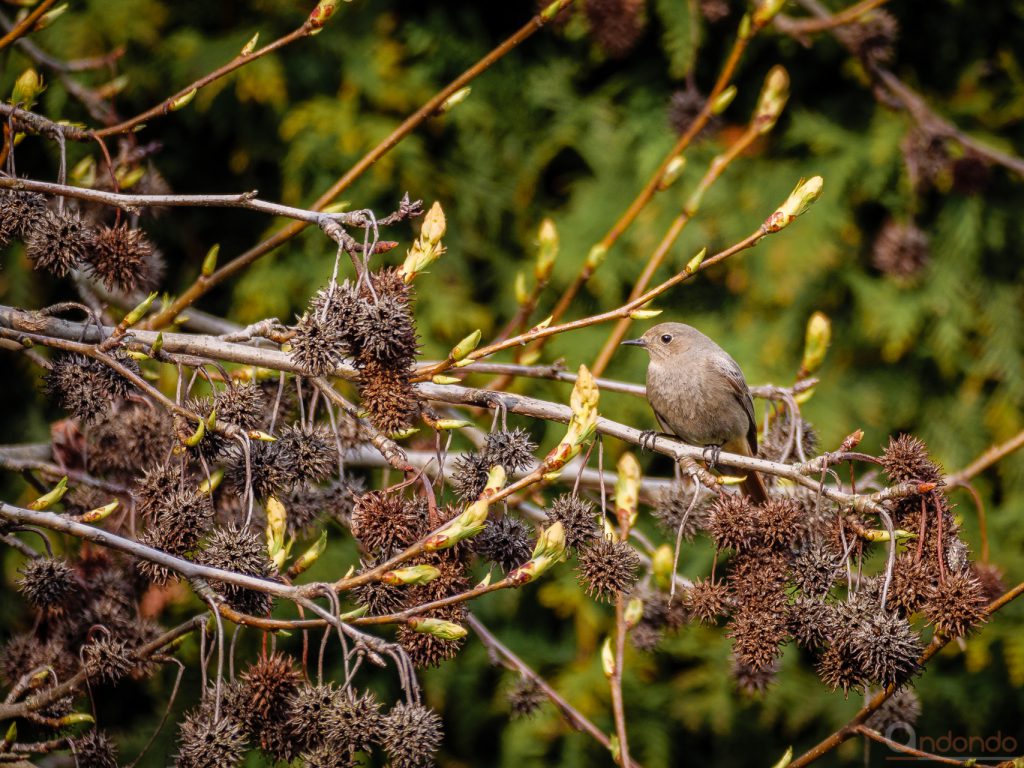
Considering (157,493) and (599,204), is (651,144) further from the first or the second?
(157,493)

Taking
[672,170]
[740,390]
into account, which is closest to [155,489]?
[672,170]

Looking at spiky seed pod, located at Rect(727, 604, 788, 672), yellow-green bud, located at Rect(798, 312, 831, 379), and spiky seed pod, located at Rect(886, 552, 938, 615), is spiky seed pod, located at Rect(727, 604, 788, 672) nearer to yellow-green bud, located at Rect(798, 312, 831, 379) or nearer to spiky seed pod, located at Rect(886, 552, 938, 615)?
spiky seed pod, located at Rect(886, 552, 938, 615)

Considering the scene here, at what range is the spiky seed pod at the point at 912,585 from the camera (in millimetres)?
2225

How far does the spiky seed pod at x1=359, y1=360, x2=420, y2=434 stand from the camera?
221 centimetres

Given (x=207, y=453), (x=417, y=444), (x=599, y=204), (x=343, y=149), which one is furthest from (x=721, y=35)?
(x=207, y=453)

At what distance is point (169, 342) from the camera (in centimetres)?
256

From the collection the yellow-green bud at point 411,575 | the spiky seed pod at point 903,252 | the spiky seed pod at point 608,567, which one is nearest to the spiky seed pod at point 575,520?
the spiky seed pod at point 608,567

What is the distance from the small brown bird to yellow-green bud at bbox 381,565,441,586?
6.65 ft

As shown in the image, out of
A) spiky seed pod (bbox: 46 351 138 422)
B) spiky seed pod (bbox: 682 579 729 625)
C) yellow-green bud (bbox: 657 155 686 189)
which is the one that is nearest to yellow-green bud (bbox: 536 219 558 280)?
yellow-green bud (bbox: 657 155 686 189)

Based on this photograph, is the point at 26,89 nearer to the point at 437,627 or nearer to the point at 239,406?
the point at 239,406

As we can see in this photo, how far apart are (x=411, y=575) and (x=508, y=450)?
0.52 metres

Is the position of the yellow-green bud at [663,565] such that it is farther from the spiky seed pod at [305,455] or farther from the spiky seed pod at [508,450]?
the spiky seed pod at [305,455]

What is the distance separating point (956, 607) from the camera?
2.14m

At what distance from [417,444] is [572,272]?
2163 mm
